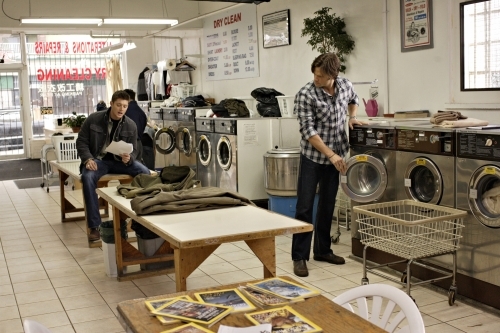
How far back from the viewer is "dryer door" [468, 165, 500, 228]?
419 cm

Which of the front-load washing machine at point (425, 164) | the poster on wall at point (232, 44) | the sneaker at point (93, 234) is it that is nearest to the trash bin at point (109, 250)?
the sneaker at point (93, 234)

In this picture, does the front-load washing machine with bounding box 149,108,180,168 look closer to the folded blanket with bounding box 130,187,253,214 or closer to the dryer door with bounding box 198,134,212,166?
the dryer door with bounding box 198,134,212,166

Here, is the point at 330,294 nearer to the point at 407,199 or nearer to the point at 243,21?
the point at 407,199

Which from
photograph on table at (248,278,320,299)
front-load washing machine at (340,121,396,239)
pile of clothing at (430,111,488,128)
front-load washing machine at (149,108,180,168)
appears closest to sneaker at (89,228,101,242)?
front-load washing machine at (340,121,396,239)

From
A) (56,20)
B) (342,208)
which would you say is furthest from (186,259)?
(56,20)

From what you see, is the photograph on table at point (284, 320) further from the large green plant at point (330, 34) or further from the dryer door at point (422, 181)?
the large green plant at point (330, 34)

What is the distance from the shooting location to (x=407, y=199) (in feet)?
16.3

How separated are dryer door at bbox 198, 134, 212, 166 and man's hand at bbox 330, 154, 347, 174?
3.63 m

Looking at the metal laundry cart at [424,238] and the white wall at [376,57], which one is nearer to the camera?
the metal laundry cart at [424,238]

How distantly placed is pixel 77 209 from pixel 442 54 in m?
4.81

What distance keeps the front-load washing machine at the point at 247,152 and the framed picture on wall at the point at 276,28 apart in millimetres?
1495

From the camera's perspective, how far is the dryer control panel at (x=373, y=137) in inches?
202

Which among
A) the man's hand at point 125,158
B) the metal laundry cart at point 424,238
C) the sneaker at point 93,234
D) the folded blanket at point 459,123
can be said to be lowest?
the sneaker at point 93,234

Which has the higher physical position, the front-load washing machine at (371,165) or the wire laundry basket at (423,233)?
the front-load washing machine at (371,165)
